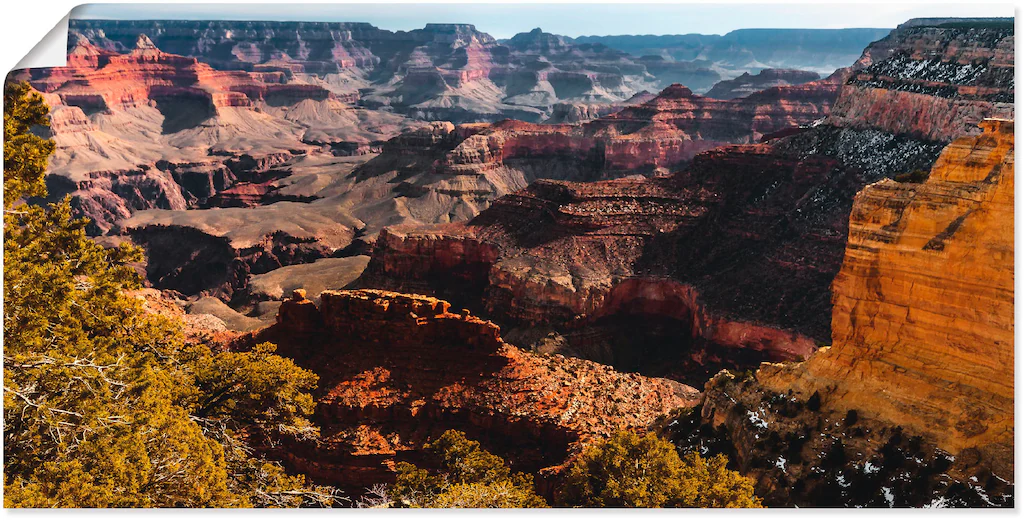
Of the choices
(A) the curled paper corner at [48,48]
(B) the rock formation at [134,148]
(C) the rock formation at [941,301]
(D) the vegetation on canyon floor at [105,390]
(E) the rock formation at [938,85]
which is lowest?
(B) the rock formation at [134,148]

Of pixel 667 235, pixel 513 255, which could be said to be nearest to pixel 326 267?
pixel 513 255

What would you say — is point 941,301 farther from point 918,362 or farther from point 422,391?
point 422,391

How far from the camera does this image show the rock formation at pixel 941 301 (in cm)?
2145

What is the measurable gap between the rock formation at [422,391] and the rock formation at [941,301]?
11248mm

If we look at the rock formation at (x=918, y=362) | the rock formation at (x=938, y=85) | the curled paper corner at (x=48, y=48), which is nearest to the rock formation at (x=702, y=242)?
the rock formation at (x=938, y=85)

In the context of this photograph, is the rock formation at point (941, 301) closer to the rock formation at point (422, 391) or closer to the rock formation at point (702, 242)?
the rock formation at point (422, 391)

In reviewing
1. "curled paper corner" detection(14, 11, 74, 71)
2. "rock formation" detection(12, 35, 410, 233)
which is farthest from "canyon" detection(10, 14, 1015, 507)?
"curled paper corner" detection(14, 11, 74, 71)

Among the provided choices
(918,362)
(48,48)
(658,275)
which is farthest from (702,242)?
(48,48)

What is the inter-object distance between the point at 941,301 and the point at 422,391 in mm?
18358

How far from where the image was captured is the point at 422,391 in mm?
34281

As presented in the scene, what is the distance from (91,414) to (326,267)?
66827 mm

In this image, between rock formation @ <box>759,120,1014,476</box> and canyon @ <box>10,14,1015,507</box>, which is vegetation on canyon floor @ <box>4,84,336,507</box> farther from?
rock formation @ <box>759,120,1014,476</box>

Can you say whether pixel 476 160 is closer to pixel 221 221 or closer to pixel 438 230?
pixel 221 221

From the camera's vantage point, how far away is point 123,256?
2784 centimetres
